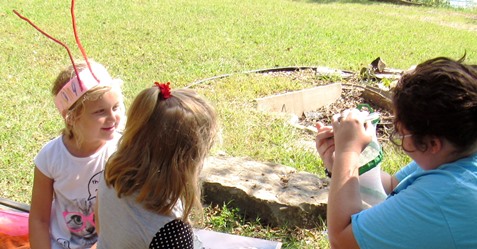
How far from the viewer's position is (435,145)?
5.27 ft

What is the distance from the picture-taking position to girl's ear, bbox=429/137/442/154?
1594mm

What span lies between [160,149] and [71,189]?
2.49 feet

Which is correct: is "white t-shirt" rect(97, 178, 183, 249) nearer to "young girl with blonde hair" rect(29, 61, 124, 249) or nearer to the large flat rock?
"young girl with blonde hair" rect(29, 61, 124, 249)

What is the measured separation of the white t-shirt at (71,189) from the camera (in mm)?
2373

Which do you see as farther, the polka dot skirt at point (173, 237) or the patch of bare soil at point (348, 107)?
the patch of bare soil at point (348, 107)

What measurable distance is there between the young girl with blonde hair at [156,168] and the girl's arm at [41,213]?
0.62 meters

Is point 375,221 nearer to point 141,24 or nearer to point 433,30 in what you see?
point 141,24

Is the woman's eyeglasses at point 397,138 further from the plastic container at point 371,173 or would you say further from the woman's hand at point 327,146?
the woman's hand at point 327,146

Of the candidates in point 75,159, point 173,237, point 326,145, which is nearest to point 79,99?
point 75,159

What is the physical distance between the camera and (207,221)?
129 inches

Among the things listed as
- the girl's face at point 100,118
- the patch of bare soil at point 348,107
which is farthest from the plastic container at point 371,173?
the patch of bare soil at point 348,107

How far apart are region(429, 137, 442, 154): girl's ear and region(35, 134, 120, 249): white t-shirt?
1344 mm

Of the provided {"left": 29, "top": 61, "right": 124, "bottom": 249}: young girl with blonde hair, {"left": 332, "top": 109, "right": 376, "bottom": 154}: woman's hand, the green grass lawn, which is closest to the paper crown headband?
{"left": 29, "top": 61, "right": 124, "bottom": 249}: young girl with blonde hair

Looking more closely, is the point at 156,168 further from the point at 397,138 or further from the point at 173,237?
the point at 397,138
